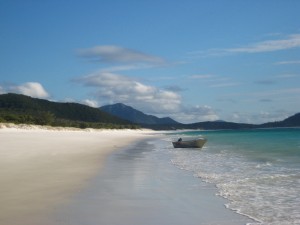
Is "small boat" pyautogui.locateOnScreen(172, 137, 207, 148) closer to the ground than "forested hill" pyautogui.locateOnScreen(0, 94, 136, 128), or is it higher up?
closer to the ground

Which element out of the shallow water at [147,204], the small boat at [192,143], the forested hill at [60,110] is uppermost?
the forested hill at [60,110]

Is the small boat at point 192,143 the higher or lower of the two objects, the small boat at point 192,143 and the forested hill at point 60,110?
the lower

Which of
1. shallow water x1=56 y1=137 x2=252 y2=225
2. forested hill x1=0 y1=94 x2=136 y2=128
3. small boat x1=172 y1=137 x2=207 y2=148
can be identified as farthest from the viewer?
forested hill x1=0 y1=94 x2=136 y2=128

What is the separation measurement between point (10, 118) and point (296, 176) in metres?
58.2

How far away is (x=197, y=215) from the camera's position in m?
8.05

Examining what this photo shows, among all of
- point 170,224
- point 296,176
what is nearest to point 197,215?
point 170,224

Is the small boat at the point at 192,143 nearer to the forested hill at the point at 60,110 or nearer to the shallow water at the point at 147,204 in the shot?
the shallow water at the point at 147,204

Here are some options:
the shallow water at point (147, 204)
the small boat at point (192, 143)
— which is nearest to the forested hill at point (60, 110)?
the small boat at point (192, 143)

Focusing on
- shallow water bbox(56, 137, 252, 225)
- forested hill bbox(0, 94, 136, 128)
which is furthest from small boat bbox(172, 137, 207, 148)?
forested hill bbox(0, 94, 136, 128)

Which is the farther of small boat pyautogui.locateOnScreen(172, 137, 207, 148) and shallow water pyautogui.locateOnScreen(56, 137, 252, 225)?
small boat pyautogui.locateOnScreen(172, 137, 207, 148)

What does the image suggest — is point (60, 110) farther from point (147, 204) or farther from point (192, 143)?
point (147, 204)

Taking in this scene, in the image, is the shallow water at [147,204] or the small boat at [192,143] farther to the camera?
the small boat at [192,143]

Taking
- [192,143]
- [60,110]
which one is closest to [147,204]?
[192,143]

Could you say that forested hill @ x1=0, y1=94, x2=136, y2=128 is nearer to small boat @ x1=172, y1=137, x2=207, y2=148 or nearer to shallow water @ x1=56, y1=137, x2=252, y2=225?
small boat @ x1=172, y1=137, x2=207, y2=148
